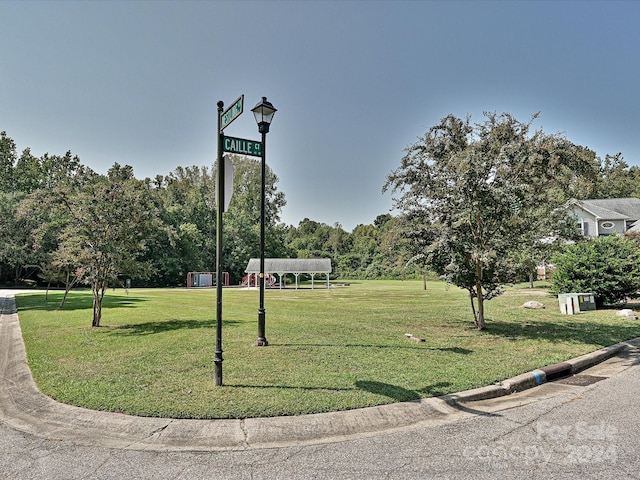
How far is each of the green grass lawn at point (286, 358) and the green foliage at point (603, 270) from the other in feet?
8.79

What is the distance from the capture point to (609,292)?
574 inches

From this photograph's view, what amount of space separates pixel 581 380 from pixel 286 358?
4724mm

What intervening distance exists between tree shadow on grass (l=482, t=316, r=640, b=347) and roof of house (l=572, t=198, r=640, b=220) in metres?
35.1

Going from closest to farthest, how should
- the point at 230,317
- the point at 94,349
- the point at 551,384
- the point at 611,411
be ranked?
the point at 611,411 → the point at 551,384 → the point at 94,349 → the point at 230,317

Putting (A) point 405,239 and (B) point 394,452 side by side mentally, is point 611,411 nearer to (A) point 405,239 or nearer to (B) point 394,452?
(B) point 394,452

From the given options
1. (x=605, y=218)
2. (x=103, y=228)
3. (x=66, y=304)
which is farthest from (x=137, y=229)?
(x=605, y=218)

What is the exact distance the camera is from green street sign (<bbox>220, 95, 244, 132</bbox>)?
542cm

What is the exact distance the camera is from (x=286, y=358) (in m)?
6.93

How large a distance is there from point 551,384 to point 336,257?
62.4m

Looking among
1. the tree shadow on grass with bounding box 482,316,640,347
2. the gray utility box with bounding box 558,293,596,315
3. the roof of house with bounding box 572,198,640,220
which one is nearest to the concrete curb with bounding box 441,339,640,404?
the tree shadow on grass with bounding box 482,316,640,347

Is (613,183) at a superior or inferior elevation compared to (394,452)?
superior

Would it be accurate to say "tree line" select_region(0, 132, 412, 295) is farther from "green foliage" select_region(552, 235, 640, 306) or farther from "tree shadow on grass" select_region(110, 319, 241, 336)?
"green foliage" select_region(552, 235, 640, 306)

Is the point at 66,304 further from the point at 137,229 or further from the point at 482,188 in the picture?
the point at 482,188

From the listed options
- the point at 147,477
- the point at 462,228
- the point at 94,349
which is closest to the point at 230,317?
the point at 94,349
